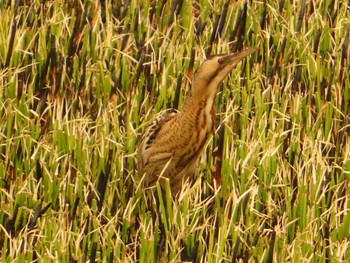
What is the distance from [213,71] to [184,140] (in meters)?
0.26

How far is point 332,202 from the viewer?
454cm

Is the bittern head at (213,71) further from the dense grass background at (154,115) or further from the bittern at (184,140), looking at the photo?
the dense grass background at (154,115)

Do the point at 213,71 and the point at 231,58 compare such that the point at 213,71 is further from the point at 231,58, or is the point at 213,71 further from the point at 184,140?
the point at 184,140

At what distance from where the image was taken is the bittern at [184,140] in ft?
15.4

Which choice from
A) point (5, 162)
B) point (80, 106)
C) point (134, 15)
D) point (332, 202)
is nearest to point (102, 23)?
point (134, 15)

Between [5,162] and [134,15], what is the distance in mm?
1406

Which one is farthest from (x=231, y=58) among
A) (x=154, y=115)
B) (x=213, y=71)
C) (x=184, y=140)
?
(x=154, y=115)

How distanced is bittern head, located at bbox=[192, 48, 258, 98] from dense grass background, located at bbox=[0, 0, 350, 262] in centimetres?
21

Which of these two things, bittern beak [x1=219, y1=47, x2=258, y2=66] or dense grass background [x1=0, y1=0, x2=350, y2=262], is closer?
dense grass background [x1=0, y1=0, x2=350, y2=262]

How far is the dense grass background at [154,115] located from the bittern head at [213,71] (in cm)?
21

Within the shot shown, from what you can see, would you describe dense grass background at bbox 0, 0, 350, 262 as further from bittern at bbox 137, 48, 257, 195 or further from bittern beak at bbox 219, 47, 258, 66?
bittern beak at bbox 219, 47, 258, 66

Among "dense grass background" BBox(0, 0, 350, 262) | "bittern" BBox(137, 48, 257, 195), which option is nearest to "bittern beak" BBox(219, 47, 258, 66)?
"bittern" BBox(137, 48, 257, 195)

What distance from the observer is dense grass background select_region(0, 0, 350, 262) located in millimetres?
4297

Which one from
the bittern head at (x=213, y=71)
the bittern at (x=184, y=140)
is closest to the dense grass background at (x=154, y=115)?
the bittern at (x=184, y=140)
